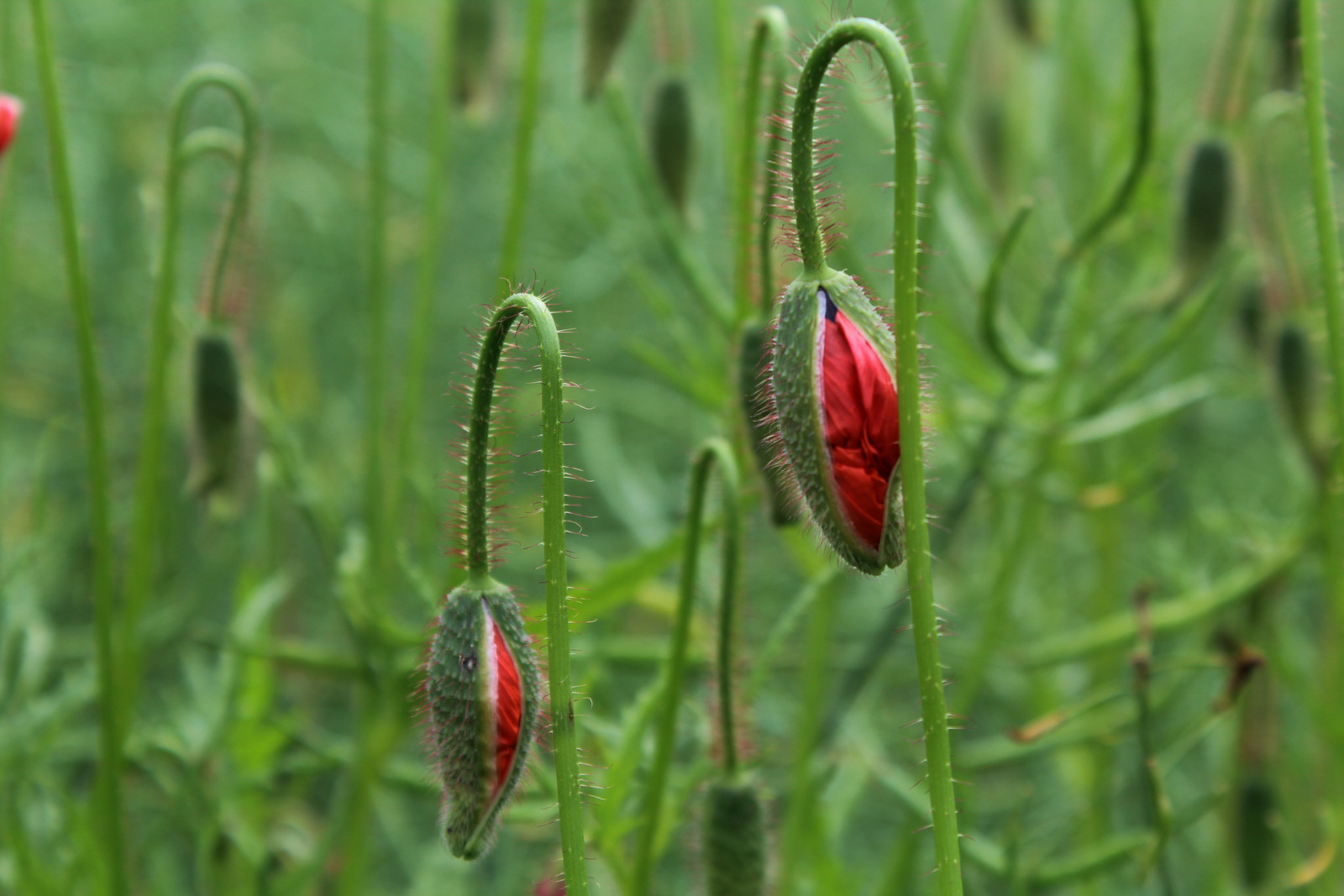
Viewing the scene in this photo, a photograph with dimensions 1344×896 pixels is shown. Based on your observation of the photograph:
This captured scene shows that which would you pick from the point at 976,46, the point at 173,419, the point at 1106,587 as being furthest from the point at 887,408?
the point at 173,419

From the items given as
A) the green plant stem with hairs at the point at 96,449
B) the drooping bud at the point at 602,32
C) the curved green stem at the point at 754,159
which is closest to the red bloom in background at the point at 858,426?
the curved green stem at the point at 754,159

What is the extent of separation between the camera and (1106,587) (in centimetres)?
201

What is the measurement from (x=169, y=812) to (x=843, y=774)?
2.55 ft

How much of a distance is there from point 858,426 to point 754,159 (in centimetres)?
52

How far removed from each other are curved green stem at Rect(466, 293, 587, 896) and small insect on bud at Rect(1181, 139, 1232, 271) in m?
1.08

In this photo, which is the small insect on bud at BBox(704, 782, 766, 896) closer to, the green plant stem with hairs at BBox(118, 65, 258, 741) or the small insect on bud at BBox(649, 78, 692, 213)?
the green plant stem with hairs at BBox(118, 65, 258, 741)

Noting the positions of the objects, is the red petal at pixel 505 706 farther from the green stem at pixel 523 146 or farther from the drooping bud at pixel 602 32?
the drooping bud at pixel 602 32

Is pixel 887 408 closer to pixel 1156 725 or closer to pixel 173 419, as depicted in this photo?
pixel 1156 725

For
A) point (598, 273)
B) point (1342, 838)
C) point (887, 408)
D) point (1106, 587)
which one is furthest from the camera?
point (598, 273)

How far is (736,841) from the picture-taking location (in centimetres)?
108

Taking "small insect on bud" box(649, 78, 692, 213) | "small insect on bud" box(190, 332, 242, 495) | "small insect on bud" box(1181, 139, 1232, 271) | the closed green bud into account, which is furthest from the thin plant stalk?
"small insect on bud" box(190, 332, 242, 495)

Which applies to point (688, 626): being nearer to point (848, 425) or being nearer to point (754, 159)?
point (848, 425)

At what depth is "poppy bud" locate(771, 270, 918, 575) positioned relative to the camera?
78 cm

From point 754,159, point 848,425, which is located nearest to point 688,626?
point 848,425
